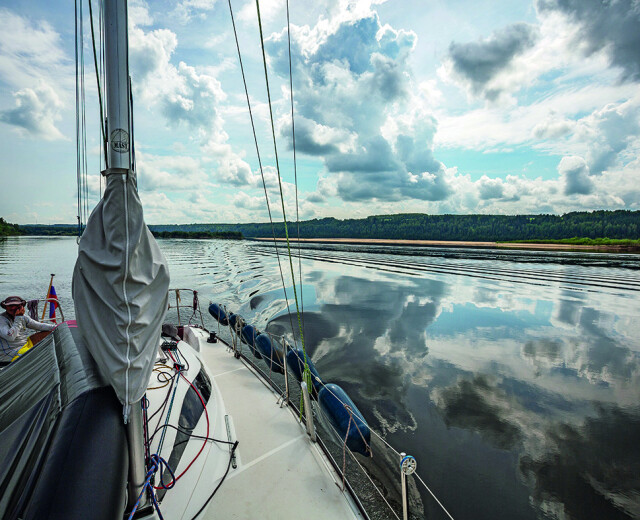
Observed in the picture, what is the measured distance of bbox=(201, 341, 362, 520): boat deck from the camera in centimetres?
280

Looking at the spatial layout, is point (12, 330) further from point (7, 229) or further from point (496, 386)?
point (7, 229)

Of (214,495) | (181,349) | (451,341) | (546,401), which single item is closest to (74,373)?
(214,495)

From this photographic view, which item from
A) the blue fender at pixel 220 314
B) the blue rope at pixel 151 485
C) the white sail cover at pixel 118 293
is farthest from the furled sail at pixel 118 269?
the blue fender at pixel 220 314

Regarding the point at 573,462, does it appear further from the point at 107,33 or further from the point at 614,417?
the point at 107,33

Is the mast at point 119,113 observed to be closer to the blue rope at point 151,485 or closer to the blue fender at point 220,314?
the blue rope at point 151,485

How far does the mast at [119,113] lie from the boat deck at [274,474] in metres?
1.05

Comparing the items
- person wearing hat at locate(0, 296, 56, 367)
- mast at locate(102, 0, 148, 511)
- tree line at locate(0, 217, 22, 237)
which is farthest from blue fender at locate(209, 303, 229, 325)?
tree line at locate(0, 217, 22, 237)

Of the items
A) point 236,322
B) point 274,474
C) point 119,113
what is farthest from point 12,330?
point 119,113

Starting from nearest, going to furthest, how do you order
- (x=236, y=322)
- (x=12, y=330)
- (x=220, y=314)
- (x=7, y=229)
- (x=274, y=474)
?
(x=274, y=474)
(x=12, y=330)
(x=236, y=322)
(x=220, y=314)
(x=7, y=229)

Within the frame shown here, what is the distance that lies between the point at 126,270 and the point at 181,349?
3.36 m

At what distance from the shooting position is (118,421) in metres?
1.91

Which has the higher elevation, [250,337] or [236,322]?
[236,322]

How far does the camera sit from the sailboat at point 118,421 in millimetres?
1681

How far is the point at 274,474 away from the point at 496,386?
684 cm
